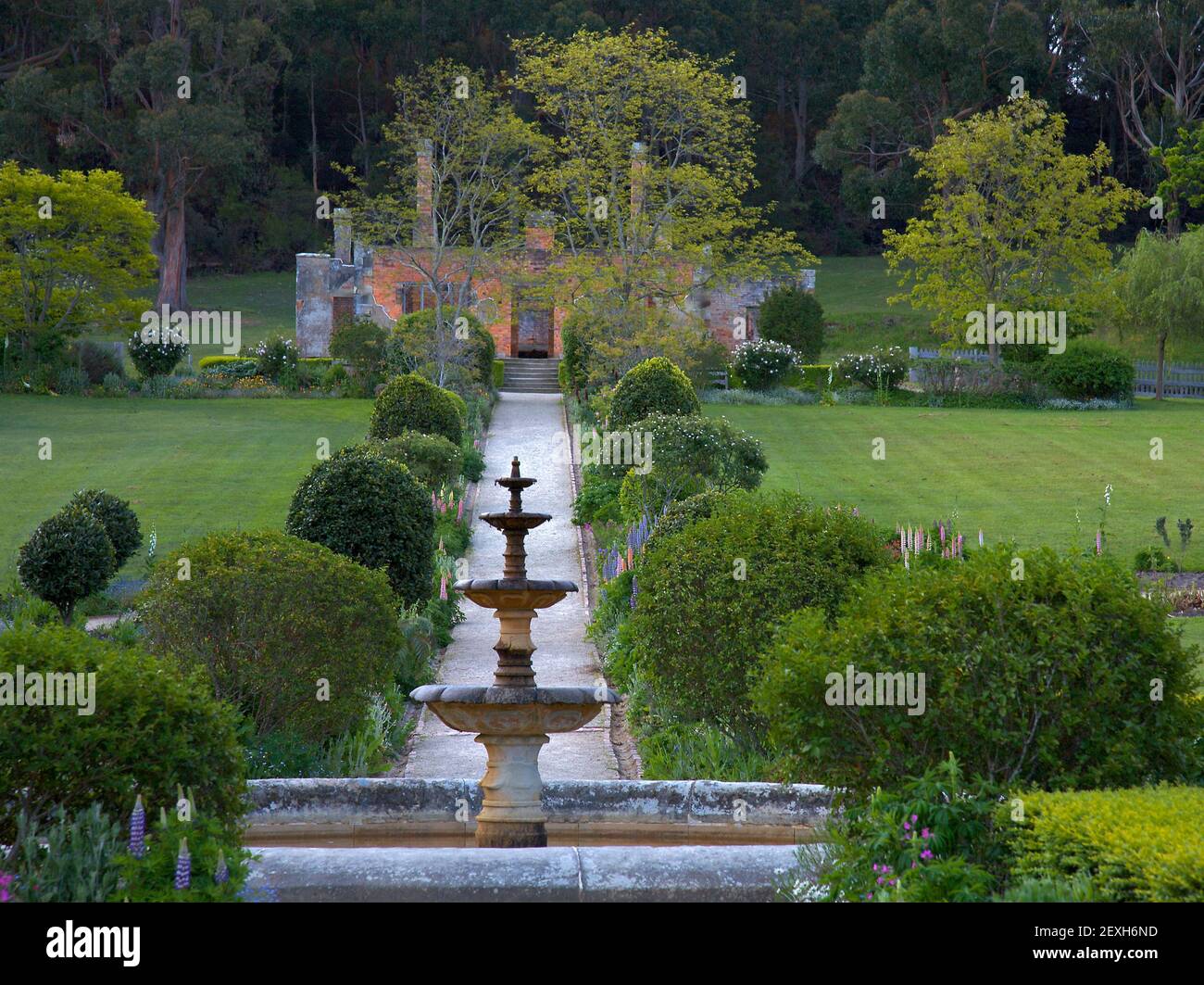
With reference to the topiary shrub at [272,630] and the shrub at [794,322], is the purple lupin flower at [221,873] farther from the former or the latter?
the shrub at [794,322]

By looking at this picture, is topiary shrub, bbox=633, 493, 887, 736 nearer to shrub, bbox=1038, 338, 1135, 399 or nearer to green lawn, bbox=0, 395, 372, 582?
green lawn, bbox=0, 395, 372, 582

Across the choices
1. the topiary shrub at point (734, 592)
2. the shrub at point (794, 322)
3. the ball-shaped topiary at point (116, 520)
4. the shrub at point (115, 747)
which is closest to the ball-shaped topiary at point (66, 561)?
the ball-shaped topiary at point (116, 520)

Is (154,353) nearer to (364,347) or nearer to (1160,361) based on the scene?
(364,347)

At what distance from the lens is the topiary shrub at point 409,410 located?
73.7ft

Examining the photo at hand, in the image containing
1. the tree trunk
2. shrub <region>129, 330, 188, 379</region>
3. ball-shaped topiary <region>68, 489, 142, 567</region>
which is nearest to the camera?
ball-shaped topiary <region>68, 489, 142, 567</region>

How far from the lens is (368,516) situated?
526 inches

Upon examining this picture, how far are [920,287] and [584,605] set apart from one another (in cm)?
2690

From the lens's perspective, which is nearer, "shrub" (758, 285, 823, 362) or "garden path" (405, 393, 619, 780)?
"garden path" (405, 393, 619, 780)

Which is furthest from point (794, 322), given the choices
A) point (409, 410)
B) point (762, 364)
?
point (409, 410)

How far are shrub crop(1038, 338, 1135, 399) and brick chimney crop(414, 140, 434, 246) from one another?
1591 centimetres

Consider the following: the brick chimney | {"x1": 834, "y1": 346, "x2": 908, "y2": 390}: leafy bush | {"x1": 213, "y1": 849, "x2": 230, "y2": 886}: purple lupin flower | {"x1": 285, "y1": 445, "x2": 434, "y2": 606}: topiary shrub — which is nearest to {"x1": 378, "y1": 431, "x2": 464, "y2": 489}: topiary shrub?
{"x1": 285, "y1": 445, "x2": 434, "y2": 606}: topiary shrub

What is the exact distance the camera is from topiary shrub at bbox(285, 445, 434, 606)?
43.6 feet
